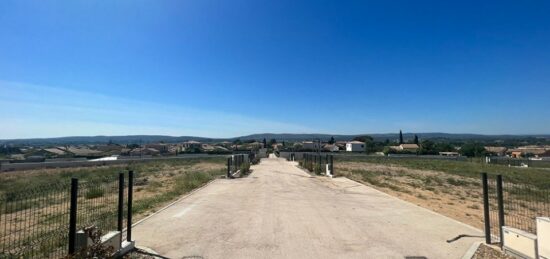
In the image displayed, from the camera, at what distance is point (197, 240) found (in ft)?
26.1

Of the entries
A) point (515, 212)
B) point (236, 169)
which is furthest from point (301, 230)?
point (236, 169)

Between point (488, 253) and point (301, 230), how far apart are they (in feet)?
13.2

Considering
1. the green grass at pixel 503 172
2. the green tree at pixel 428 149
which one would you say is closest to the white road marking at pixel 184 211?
the green grass at pixel 503 172

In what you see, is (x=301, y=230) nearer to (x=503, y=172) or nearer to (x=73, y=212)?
(x=73, y=212)

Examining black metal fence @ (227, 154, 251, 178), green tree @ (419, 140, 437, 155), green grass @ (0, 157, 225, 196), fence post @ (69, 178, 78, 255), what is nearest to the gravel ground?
fence post @ (69, 178, 78, 255)

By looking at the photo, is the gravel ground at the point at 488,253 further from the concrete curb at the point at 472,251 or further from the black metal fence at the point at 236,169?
the black metal fence at the point at 236,169

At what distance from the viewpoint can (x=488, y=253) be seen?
22.4 ft

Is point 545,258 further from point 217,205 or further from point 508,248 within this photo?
point 217,205

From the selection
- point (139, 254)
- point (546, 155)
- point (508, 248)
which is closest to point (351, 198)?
point (508, 248)

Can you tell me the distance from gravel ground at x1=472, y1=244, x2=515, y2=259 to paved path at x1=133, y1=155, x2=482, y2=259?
262mm

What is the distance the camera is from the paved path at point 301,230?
7.12 metres

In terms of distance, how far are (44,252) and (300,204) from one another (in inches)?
330

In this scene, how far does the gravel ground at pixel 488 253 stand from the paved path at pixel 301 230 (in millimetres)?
262

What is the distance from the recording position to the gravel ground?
21.7 feet
